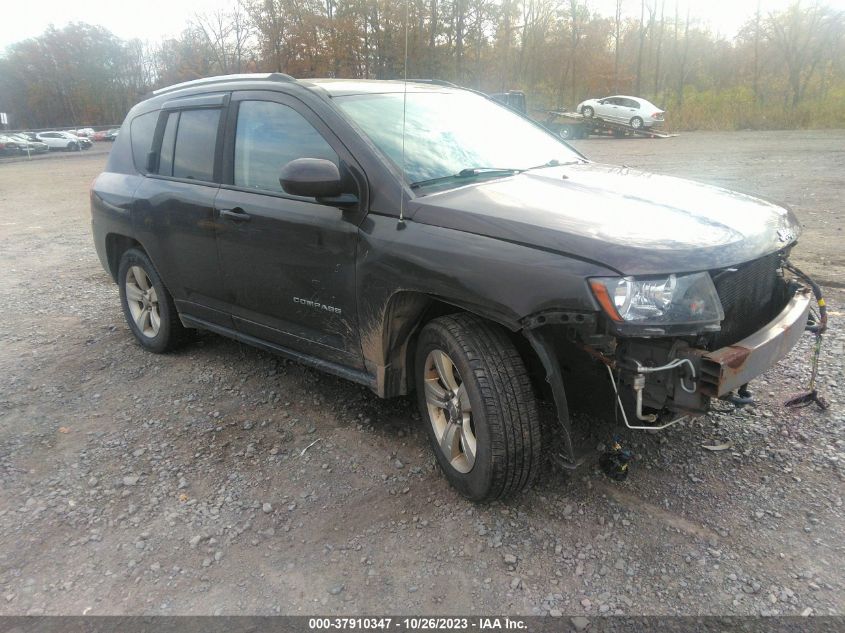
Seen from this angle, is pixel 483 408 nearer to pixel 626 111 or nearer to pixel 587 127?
pixel 587 127

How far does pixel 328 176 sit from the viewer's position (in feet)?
10.00

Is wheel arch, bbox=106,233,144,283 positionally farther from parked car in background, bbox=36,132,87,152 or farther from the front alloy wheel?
parked car in background, bbox=36,132,87,152

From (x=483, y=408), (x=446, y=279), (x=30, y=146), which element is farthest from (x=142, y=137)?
(x=30, y=146)

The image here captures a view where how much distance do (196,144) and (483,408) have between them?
8.95ft

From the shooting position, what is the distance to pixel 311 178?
303cm

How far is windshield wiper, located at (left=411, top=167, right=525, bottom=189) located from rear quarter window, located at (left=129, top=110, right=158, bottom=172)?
8.20 feet

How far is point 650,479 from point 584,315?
1.13 m

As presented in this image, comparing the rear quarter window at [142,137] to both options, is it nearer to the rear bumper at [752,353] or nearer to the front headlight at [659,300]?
the front headlight at [659,300]

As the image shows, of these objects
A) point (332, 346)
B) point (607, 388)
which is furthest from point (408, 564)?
point (332, 346)

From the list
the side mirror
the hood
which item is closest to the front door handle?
the side mirror

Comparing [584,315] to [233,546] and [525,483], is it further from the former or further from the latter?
[233,546]

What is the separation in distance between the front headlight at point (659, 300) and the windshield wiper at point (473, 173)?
1147 mm

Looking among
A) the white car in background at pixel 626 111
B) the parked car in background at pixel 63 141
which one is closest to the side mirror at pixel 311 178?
the white car in background at pixel 626 111

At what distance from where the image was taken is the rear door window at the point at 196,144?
4.08 meters
